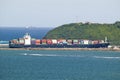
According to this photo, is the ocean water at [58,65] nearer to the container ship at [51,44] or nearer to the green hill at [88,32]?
the container ship at [51,44]

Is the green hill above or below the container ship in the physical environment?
above

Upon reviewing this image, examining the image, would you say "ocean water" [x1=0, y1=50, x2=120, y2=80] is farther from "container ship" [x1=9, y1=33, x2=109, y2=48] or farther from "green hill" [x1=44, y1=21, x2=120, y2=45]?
"green hill" [x1=44, y1=21, x2=120, y2=45]

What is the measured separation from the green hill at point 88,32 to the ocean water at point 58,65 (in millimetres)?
34595

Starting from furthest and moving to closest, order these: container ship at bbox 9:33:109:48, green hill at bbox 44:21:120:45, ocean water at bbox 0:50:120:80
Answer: green hill at bbox 44:21:120:45, container ship at bbox 9:33:109:48, ocean water at bbox 0:50:120:80

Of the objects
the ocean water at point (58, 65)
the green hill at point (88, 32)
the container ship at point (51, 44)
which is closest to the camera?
the ocean water at point (58, 65)

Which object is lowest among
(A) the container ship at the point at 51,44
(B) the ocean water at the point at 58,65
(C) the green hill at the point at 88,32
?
(B) the ocean water at the point at 58,65

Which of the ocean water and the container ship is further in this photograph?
the container ship

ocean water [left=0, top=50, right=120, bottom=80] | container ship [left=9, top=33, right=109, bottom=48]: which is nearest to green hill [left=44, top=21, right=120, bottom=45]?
container ship [left=9, top=33, right=109, bottom=48]

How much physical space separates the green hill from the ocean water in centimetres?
3459

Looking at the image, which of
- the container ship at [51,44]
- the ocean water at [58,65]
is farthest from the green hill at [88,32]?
the ocean water at [58,65]

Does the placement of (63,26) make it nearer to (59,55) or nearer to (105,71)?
(59,55)

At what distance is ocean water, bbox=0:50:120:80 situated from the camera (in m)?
85.4

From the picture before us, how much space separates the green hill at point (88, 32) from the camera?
165 metres

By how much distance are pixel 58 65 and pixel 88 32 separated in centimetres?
6907
